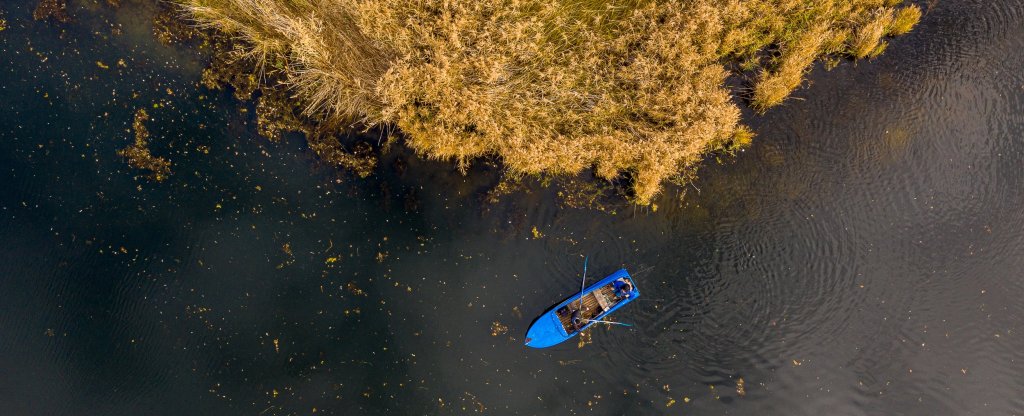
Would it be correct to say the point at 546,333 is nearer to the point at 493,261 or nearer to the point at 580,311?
Answer: the point at 580,311

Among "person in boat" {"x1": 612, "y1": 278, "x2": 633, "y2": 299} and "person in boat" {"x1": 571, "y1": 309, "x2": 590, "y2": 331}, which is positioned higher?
"person in boat" {"x1": 612, "y1": 278, "x2": 633, "y2": 299}

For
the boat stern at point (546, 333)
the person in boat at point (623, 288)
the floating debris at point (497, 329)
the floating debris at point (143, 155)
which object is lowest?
the floating debris at point (143, 155)

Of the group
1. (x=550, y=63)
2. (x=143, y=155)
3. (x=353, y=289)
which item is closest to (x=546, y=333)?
(x=353, y=289)

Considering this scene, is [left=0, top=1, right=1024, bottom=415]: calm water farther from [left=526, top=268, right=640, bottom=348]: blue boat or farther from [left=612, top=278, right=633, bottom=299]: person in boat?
[left=612, top=278, right=633, bottom=299]: person in boat

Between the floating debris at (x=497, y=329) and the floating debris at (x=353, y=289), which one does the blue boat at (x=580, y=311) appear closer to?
the floating debris at (x=497, y=329)

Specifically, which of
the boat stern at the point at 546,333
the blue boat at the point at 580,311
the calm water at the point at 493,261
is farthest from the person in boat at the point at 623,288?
the boat stern at the point at 546,333

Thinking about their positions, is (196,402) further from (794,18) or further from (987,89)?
(987,89)

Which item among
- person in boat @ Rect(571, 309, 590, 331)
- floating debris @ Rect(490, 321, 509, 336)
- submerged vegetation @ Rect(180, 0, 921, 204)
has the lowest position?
floating debris @ Rect(490, 321, 509, 336)

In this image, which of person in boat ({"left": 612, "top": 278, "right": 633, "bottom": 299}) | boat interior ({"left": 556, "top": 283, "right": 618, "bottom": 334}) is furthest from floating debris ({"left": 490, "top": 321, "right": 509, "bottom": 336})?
person in boat ({"left": 612, "top": 278, "right": 633, "bottom": 299})
